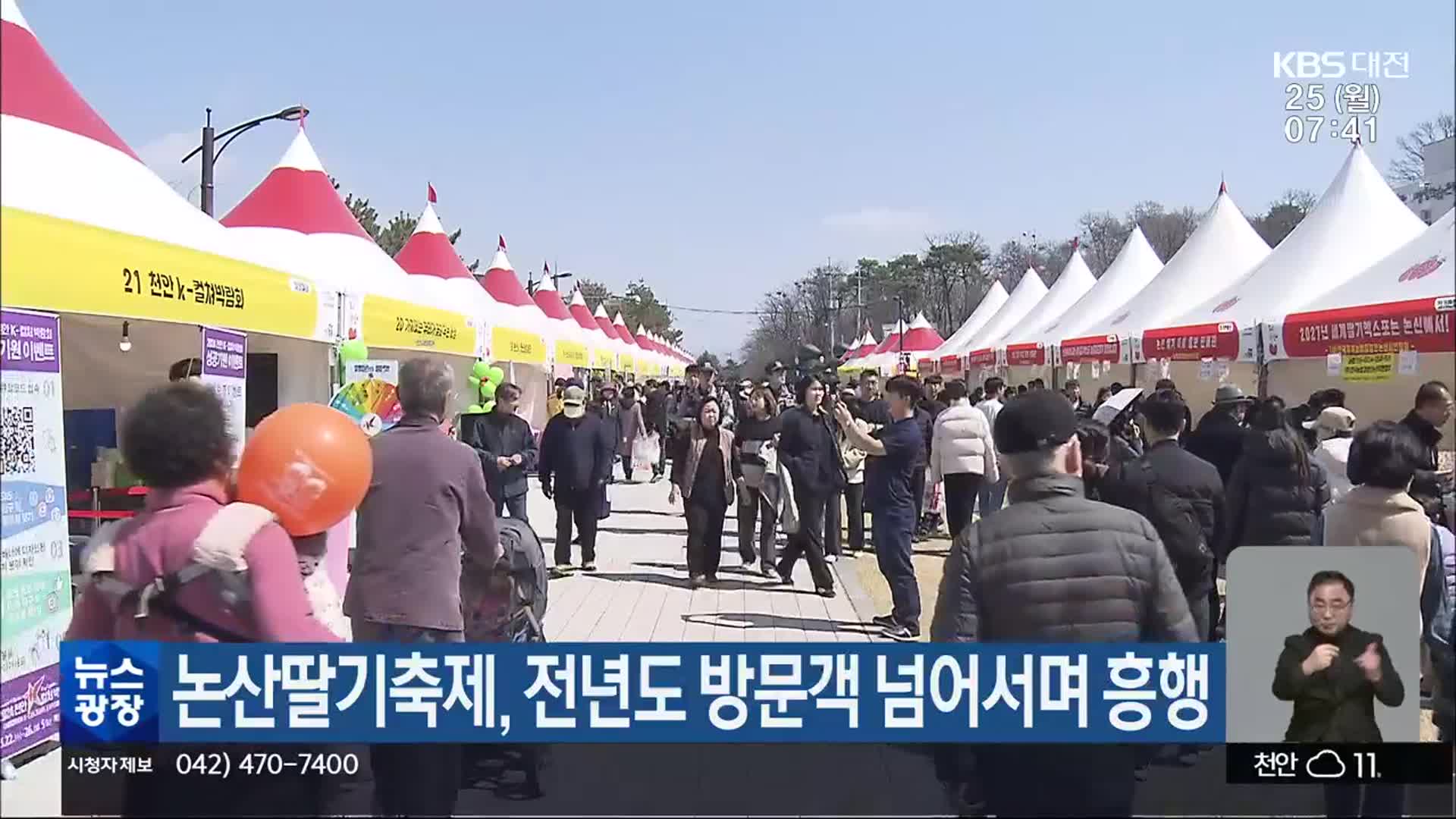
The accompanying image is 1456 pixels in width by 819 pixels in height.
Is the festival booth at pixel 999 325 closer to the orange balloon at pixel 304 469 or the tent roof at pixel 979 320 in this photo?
the tent roof at pixel 979 320

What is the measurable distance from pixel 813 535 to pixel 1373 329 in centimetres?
409

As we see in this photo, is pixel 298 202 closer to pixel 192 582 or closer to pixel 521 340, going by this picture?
pixel 521 340

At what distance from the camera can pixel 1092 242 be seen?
5406cm

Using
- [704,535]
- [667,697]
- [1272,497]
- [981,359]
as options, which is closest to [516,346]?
[704,535]

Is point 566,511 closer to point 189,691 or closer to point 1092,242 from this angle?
point 189,691

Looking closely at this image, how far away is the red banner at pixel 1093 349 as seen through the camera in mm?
13492

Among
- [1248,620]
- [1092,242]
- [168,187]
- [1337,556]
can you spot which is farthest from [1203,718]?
[1092,242]

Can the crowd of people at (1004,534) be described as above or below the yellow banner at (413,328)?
below

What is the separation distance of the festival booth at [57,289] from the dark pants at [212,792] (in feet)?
3.62

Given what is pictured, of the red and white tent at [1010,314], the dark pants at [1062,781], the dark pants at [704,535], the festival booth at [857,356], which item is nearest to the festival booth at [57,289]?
the dark pants at [1062,781]

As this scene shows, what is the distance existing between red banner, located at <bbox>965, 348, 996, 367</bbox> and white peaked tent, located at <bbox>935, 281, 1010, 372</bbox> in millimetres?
2413

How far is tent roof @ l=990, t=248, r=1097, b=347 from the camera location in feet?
67.1

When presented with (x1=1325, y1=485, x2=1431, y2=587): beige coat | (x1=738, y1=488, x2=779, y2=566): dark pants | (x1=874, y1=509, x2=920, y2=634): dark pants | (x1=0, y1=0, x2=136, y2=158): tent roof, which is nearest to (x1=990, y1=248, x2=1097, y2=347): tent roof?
(x1=738, y1=488, x2=779, y2=566): dark pants

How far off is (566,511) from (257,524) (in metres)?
6.56
